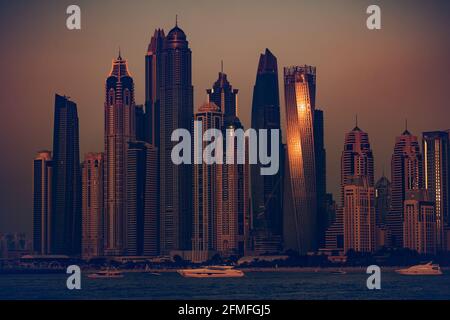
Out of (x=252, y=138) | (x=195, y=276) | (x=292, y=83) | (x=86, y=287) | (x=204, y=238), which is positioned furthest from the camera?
(x=292, y=83)

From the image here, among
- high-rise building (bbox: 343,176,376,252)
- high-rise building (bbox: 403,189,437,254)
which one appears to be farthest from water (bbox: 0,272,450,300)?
high-rise building (bbox: 343,176,376,252)

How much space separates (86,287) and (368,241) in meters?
36.4

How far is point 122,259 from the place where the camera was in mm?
77625

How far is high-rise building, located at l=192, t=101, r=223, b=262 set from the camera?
79375 mm

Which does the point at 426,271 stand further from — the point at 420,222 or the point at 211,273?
the point at 211,273

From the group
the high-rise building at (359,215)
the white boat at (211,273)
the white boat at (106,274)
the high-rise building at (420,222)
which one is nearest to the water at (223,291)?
the white boat at (106,274)

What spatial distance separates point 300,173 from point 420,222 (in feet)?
40.6

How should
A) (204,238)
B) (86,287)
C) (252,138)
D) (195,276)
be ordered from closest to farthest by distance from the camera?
(86,287), (195,276), (252,138), (204,238)

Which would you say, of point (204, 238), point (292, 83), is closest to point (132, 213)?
point (204, 238)

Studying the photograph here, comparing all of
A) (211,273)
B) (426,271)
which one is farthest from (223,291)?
(426,271)

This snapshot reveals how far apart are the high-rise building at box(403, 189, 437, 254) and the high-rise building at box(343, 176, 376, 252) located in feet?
9.36

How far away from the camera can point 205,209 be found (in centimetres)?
8406

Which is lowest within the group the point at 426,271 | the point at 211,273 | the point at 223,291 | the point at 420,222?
the point at 426,271
